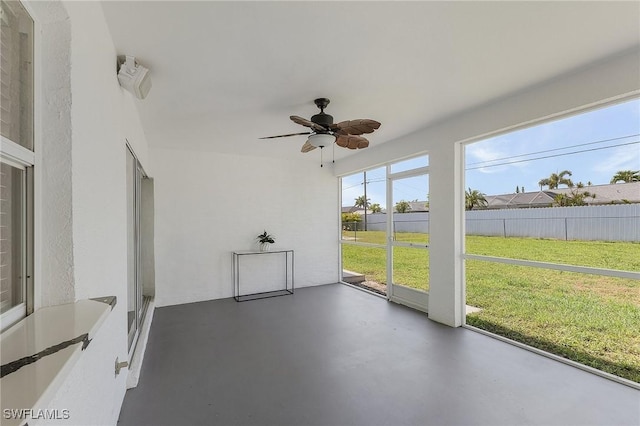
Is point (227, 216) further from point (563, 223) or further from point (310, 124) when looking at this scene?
point (563, 223)

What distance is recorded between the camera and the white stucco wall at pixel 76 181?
44.4 inches

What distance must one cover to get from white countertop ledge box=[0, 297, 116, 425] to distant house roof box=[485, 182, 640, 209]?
3.79 meters

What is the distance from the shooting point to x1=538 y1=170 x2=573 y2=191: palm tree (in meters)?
2.88

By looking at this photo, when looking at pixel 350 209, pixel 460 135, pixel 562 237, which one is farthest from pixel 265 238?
pixel 562 237

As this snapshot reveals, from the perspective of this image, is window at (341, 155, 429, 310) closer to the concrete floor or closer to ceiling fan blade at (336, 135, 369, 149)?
the concrete floor

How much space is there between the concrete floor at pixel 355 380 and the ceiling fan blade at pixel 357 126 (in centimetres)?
222

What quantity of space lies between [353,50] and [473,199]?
8.31ft

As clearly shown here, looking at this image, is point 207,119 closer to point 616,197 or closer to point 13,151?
point 13,151

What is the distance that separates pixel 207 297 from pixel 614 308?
17.1ft

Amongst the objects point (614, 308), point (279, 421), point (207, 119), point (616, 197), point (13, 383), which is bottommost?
point (279, 421)

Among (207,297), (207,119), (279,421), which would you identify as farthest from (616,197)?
(207,297)

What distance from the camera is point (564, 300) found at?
117 inches

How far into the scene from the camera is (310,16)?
175 centimetres

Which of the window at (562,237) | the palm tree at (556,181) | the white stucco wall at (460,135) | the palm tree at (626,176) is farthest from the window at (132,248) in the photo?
the palm tree at (626,176)
